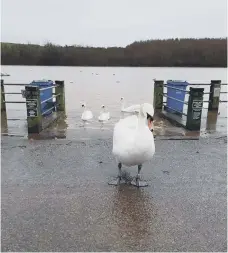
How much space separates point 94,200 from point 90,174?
3.18 feet

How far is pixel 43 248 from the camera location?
304 cm

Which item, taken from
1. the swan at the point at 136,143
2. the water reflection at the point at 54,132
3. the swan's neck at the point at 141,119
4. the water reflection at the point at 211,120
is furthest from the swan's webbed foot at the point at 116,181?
the water reflection at the point at 211,120

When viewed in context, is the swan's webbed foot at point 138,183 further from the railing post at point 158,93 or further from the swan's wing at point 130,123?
the railing post at point 158,93

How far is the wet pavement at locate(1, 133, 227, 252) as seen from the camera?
3.18 m

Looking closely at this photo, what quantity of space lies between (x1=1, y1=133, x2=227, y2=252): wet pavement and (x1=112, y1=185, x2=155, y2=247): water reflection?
1cm

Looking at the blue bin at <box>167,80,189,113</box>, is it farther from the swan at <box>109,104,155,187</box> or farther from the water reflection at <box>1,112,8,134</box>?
the swan at <box>109,104,155,187</box>

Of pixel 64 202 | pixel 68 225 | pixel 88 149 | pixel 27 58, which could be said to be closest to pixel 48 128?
pixel 88 149

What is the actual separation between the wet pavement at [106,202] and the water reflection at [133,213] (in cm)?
1

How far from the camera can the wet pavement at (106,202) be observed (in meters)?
3.18

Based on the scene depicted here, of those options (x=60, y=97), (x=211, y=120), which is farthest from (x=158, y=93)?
(x=60, y=97)

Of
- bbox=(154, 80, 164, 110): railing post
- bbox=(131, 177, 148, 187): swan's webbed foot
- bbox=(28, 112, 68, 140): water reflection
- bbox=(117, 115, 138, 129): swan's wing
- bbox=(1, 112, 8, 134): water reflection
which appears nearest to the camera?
bbox=(131, 177, 148, 187): swan's webbed foot

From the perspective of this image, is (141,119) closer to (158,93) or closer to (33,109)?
(33,109)

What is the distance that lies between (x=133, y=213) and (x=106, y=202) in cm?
44

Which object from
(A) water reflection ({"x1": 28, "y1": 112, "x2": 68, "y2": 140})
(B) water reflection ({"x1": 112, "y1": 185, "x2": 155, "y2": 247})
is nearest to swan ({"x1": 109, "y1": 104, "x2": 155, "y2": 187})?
(B) water reflection ({"x1": 112, "y1": 185, "x2": 155, "y2": 247})
